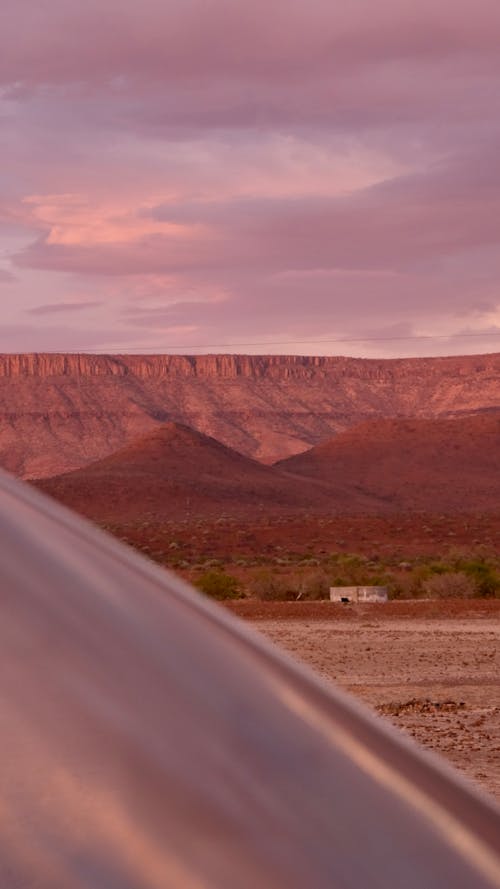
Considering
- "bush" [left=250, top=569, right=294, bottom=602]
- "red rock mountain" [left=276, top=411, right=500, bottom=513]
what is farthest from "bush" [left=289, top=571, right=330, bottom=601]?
"red rock mountain" [left=276, top=411, right=500, bottom=513]

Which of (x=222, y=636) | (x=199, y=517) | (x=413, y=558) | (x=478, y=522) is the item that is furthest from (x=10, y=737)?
(x=199, y=517)

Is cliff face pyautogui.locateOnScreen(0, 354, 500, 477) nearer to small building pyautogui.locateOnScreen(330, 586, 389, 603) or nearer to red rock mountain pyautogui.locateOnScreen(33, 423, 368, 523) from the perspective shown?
red rock mountain pyautogui.locateOnScreen(33, 423, 368, 523)

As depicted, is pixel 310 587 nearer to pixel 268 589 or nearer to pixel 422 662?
pixel 268 589

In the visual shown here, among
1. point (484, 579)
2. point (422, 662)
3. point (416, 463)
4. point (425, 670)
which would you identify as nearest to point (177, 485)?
point (416, 463)

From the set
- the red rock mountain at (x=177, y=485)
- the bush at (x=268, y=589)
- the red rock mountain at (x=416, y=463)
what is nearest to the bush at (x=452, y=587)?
the bush at (x=268, y=589)

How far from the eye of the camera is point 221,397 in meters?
183

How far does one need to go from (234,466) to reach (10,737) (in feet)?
381

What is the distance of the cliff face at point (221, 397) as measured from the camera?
164m

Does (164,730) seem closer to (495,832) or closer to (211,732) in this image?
(211,732)

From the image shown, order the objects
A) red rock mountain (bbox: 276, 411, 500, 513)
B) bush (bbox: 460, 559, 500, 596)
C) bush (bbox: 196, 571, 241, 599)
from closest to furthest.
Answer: bush (bbox: 196, 571, 241, 599), bush (bbox: 460, 559, 500, 596), red rock mountain (bbox: 276, 411, 500, 513)

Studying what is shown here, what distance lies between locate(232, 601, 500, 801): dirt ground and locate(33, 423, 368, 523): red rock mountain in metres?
57.6

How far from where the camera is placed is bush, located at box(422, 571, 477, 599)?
1623 inches

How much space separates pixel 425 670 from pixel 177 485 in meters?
82.6

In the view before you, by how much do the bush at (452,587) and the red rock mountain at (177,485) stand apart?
52565mm
